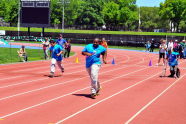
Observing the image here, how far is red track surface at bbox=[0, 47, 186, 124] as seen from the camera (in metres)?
9.05

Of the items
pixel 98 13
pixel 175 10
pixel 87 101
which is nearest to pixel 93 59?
pixel 87 101

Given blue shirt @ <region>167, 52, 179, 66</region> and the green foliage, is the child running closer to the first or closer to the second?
blue shirt @ <region>167, 52, 179, 66</region>

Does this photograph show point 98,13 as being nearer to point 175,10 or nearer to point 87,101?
point 175,10

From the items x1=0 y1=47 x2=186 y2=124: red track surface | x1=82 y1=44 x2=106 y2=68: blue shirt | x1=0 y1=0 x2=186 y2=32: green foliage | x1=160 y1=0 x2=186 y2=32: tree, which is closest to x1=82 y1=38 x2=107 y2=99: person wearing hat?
x1=82 y1=44 x2=106 y2=68: blue shirt

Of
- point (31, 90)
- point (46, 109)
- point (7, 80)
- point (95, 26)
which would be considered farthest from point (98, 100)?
point (95, 26)

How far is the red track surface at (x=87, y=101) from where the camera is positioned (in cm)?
905

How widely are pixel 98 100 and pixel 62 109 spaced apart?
1.77 meters

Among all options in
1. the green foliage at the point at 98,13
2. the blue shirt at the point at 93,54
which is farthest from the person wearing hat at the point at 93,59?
the green foliage at the point at 98,13

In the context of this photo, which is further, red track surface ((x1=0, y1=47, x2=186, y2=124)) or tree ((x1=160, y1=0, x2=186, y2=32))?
tree ((x1=160, y1=0, x2=186, y2=32))

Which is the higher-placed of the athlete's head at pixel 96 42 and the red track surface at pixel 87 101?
the athlete's head at pixel 96 42

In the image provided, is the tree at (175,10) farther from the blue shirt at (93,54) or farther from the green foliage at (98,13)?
the blue shirt at (93,54)

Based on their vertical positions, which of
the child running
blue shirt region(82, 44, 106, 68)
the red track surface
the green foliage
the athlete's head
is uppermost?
the green foliage

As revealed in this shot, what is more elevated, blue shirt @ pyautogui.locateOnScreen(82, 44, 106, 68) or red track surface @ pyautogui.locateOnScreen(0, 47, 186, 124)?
blue shirt @ pyautogui.locateOnScreen(82, 44, 106, 68)

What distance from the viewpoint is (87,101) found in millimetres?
11328
